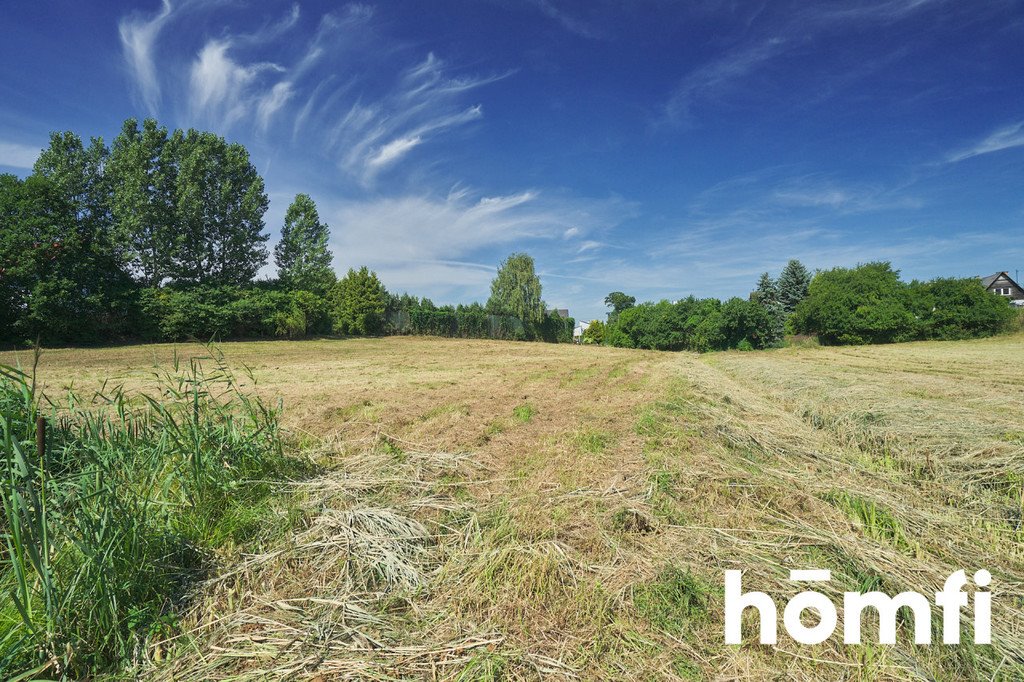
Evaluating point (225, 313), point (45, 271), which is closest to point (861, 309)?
point (225, 313)

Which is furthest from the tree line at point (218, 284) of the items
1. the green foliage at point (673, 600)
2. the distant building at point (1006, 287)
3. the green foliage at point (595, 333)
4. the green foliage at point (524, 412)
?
the distant building at point (1006, 287)

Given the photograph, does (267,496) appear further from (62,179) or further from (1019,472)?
(62,179)

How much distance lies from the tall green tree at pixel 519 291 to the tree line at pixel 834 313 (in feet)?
34.8

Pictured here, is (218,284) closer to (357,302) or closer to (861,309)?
(357,302)

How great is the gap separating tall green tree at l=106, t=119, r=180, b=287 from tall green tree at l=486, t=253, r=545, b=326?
85.6 feet

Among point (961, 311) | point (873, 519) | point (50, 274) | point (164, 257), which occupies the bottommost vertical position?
point (873, 519)

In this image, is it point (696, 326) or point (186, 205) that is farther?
point (696, 326)

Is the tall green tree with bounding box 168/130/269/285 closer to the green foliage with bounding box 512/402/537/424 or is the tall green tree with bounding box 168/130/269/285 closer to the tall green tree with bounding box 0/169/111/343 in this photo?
the tall green tree with bounding box 0/169/111/343

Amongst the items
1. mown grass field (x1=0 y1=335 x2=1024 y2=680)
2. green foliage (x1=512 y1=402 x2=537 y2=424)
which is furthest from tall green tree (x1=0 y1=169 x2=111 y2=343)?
green foliage (x1=512 y1=402 x2=537 y2=424)

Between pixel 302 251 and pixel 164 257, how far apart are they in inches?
323

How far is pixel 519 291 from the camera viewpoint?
146ft

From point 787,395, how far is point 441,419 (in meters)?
5.35

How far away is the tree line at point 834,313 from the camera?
28625 millimetres

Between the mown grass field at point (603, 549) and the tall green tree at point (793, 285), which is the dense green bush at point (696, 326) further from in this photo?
the mown grass field at point (603, 549)
